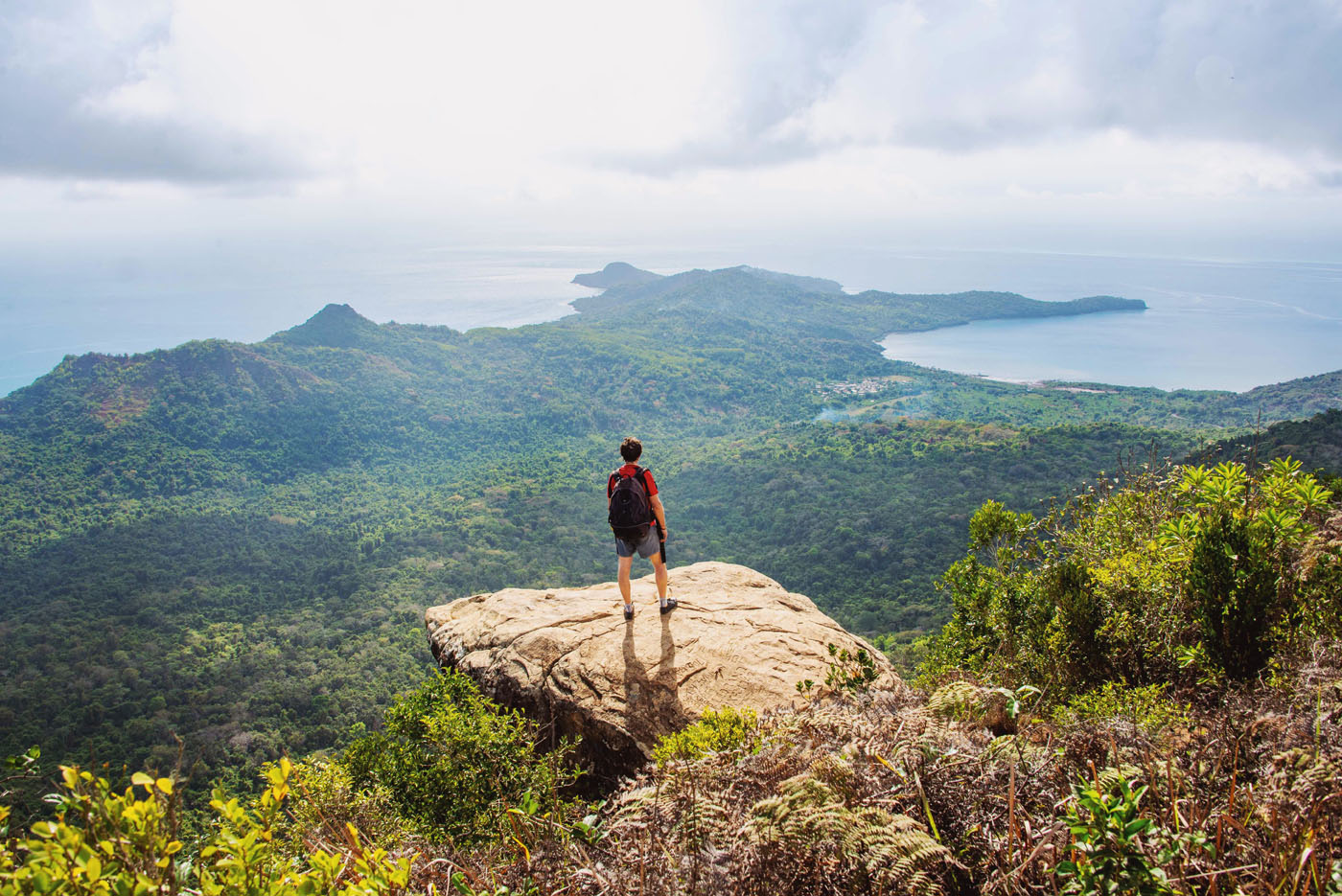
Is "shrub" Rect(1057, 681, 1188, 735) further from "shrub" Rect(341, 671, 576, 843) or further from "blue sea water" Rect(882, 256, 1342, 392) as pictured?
"blue sea water" Rect(882, 256, 1342, 392)

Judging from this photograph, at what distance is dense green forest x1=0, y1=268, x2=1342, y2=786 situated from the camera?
34750mm

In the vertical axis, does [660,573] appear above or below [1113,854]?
below

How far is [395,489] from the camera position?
257 feet

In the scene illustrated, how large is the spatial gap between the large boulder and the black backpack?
1.27 metres

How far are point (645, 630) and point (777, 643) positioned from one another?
1405 mm

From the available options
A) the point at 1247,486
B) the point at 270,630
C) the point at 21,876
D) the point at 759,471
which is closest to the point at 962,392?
the point at 759,471

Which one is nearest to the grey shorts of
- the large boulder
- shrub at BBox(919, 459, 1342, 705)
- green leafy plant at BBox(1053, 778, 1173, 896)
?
the large boulder

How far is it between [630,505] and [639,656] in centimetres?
154

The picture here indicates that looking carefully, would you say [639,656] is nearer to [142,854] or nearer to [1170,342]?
[142,854]

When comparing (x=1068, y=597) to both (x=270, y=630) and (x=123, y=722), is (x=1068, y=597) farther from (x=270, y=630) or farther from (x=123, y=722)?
(x=270, y=630)

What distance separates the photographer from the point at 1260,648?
4.14m

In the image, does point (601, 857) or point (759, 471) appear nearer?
point (601, 857)

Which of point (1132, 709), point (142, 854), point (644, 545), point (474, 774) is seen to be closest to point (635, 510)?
point (644, 545)

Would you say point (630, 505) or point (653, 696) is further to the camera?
point (630, 505)
